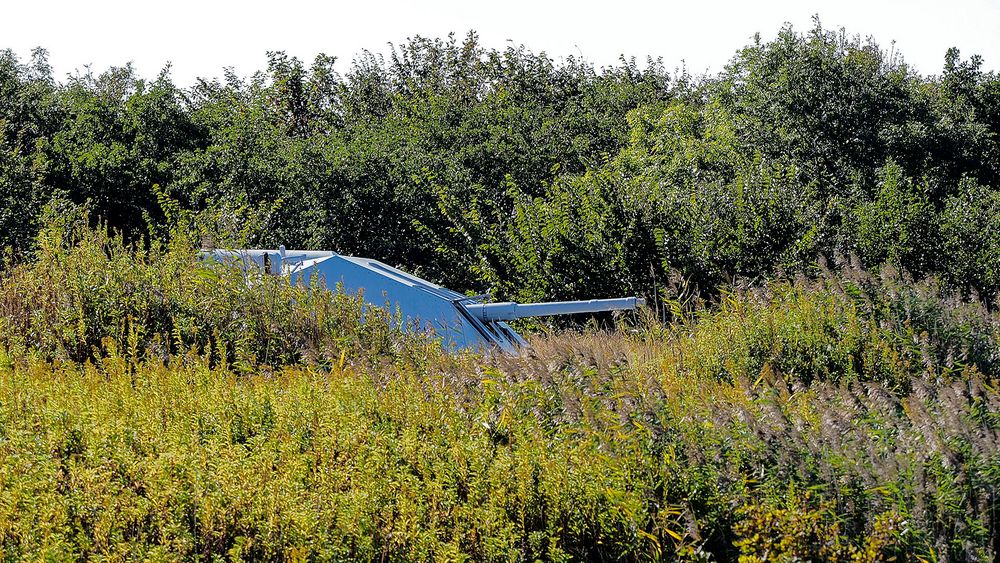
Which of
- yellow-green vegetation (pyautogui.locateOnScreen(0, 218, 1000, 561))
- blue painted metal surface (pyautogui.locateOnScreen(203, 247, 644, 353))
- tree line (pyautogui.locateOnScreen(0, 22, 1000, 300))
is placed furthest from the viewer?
tree line (pyautogui.locateOnScreen(0, 22, 1000, 300))

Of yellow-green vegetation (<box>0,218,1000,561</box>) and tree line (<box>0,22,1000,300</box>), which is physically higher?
tree line (<box>0,22,1000,300</box>)

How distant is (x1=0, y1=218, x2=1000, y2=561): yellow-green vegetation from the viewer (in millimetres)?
3934

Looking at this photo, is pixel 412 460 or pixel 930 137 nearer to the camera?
pixel 412 460

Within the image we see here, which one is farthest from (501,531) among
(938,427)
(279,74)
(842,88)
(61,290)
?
(279,74)

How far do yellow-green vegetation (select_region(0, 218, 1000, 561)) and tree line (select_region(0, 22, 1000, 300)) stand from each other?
15.9 feet

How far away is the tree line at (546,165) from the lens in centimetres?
1498

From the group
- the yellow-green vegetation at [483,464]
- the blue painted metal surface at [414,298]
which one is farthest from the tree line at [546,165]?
the yellow-green vegetation at [483,464]

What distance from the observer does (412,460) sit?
4.57 meters

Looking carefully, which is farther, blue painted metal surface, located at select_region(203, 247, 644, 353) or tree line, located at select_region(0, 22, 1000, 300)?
tree line, located at select_region(0, 22, 1000, 300)

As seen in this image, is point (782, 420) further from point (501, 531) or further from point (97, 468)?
point (97, 468)

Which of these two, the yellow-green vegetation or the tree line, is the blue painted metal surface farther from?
the yellow-green vegetation

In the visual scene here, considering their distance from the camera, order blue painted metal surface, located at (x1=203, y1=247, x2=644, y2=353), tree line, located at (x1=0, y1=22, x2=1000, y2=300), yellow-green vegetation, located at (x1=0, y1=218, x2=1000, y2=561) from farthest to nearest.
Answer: tree line, located at (x1=0, y1=22, x2=1000, y2=300), blue painted metal surface, located at (x1=203, y1=247, x2=644, y2=353), yellow-green vegetation, located at (x1=0, y1=218, x2=1000, y2=561)

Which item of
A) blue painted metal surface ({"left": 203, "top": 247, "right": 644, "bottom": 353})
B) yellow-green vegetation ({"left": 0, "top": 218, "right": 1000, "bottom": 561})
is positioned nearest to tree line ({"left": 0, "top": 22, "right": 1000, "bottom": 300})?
blue painted metal surface ({"left": 203, "top": 247, "right": 644, "bottom": 353})

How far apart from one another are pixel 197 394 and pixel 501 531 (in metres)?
2.33
